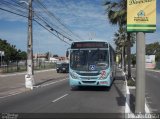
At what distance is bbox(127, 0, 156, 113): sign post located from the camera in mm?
12039

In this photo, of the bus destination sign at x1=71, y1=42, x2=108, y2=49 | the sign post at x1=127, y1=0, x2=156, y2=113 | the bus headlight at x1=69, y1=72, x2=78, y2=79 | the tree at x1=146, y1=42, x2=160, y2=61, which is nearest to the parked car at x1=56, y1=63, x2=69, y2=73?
the bus destination sign at x1=71, y1=42, x2=108, y2=49

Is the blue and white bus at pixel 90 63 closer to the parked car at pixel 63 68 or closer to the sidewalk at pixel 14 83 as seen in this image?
the sidewalk at pixel 14 83

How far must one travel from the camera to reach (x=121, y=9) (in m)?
32.7

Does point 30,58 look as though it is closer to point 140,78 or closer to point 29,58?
point 29,58

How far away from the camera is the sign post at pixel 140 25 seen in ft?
39.5

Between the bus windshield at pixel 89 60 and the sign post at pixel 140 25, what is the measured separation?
32.1 feet

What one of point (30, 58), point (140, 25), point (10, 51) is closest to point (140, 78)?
point (140, 25)

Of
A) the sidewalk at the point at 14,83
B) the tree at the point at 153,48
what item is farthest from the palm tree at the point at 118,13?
the tree at the point at 153,48

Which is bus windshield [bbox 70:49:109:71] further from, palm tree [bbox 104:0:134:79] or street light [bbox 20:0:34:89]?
palm tree [bbox 104:0:134:79]

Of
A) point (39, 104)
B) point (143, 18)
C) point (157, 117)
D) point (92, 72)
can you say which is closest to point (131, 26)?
point (143, 18)

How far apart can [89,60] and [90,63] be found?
213 millimetres

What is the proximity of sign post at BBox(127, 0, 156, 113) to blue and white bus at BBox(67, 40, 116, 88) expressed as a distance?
9.78 meters

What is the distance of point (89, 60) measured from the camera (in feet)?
72.8

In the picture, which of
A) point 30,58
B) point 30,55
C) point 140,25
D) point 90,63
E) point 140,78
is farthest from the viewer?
point 30,55
